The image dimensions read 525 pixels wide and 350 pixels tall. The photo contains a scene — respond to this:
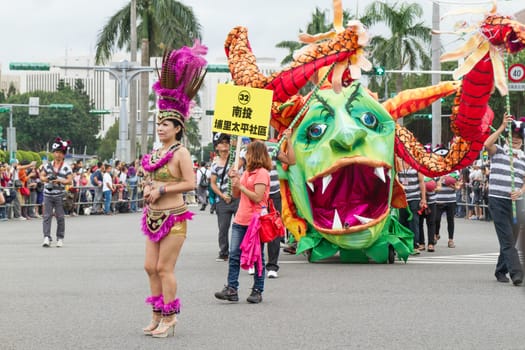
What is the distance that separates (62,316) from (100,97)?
19224cm

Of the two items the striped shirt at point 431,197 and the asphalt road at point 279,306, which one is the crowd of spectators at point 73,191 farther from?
the asphalt road at point 279,306

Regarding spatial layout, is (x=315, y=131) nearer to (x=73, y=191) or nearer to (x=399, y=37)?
(x=73, y=191)

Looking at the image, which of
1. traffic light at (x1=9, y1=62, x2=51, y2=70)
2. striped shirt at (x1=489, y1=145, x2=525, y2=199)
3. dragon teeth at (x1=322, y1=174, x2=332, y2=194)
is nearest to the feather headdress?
striped shirt at (x1=489, y1=145, x2=525, y2=199)

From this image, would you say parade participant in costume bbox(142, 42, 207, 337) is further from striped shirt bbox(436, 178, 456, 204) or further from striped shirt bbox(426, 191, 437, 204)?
striped shirt bbox(436, 178, 456, 204)

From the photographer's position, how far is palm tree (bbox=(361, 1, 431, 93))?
159ft

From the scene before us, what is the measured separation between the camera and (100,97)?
199 meters

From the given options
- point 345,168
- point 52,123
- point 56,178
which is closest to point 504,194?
point 345,168

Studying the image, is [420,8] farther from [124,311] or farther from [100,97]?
[100,97]

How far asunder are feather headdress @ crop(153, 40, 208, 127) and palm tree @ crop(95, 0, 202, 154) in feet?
118

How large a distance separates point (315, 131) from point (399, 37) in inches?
1378

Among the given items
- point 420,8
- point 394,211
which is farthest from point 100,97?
point 394,211

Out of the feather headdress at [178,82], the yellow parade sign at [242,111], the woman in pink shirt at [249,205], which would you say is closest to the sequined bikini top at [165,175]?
the feather headdress at [178,82]

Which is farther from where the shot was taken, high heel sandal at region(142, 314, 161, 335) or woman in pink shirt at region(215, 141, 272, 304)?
woman in pink shirt at region(215, 141, 272, 304)

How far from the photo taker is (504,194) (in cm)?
1220
